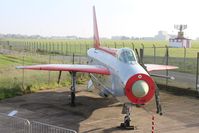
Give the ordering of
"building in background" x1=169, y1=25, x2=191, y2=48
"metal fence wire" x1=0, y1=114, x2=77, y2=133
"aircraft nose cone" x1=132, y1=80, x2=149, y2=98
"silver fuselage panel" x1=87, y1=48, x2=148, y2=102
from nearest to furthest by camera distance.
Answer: "metal fence wire" x1=0, y1=114, x2=77, y2=133, "aircraft nose cone" x1=132, y1=80, x2=149, y2=98, "silver fuselage panel" x1=87, y1=48, x2=148, y2=102, "building in background" x1=169, y1=25, x2=191, y2=48

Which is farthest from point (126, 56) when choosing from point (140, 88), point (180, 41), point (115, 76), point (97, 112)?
point (180, 41)

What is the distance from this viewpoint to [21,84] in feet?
75.8

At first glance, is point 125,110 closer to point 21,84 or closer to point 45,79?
point 21,84

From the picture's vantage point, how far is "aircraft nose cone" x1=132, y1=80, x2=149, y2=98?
1286 centimetres

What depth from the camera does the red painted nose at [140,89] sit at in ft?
42.3

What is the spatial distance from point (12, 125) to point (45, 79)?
12450 millimetres

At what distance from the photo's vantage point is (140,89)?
12.9 m

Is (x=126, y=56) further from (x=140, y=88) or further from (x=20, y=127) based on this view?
(x=20, y=127)

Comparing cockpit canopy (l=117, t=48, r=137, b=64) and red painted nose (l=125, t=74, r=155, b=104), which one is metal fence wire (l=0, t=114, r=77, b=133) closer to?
red painted nose (l=125, t=74, r=155, b=104)

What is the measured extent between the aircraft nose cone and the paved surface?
69.4 inches

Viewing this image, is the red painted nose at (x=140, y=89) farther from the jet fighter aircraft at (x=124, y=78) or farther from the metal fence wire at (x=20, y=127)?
the metal fence wire at (x=20, y=127)

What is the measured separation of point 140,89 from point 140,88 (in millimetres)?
35

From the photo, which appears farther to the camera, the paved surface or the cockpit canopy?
the cockpit canopy

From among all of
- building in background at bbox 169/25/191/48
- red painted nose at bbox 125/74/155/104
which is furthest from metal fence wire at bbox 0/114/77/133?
building in background at bbox 169/25/191/48
